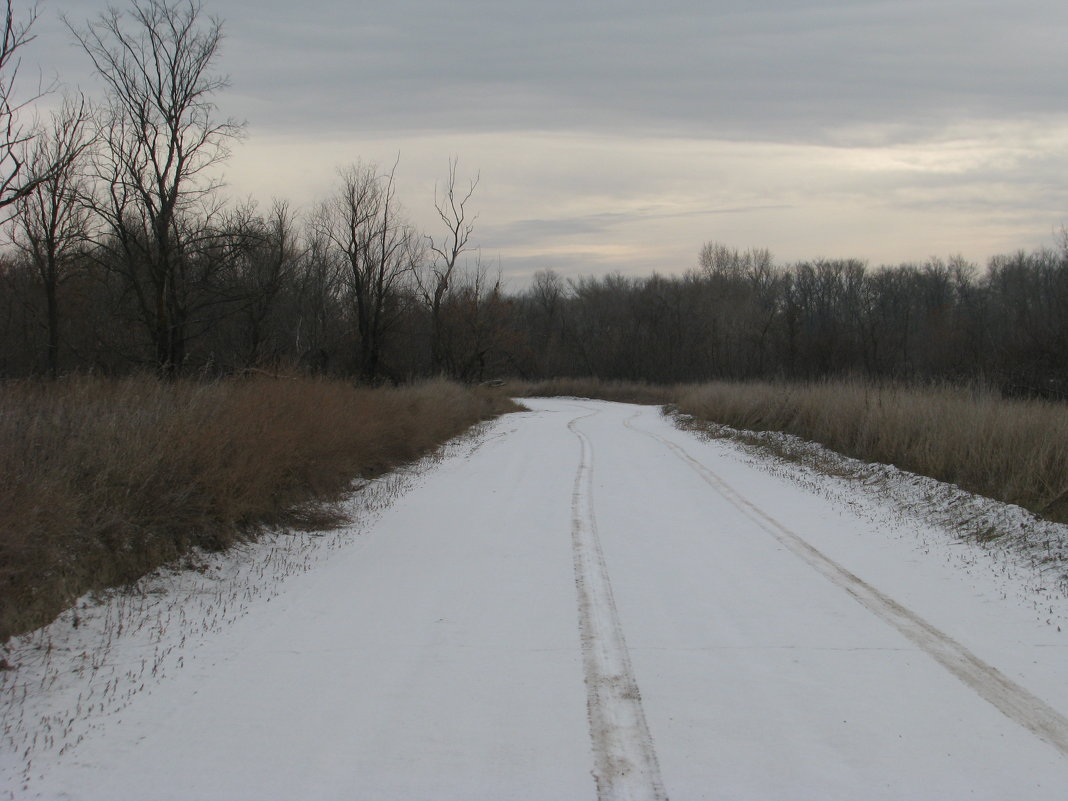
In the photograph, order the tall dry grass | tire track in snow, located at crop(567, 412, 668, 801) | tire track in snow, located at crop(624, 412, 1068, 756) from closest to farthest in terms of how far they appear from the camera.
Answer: tire track in snow, located at crop(567, 412, 668, 801) → tire track in snow, located at crop(624, 412, 1068, 756) → the tall dry grass

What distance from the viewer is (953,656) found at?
5.30 metres

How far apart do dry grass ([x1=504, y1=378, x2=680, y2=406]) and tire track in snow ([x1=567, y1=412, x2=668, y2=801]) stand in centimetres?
5524

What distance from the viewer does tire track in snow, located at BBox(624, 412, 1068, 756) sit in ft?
14.0

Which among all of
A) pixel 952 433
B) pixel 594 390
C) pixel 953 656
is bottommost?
pixel 594 390

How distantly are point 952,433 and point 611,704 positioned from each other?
11116mm

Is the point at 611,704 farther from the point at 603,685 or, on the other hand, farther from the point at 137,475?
the point at 137,475

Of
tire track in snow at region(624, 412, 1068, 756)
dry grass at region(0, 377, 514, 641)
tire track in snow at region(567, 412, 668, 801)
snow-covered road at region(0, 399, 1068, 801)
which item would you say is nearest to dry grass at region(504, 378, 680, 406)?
dry grass at region(0, 377, 514, 641)

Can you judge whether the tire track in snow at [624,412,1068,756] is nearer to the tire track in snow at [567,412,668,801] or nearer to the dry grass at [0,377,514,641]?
the tire track in snow at [567,412,668,801]

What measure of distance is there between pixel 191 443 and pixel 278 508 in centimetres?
176

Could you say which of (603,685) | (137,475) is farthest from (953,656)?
(137,475)

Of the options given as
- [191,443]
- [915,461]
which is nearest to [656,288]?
[915,461]

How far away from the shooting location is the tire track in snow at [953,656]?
427cm

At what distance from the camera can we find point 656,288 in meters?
91.0

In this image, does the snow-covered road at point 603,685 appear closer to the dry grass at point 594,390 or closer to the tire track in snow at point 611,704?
the tire track in snow at point 611,704
